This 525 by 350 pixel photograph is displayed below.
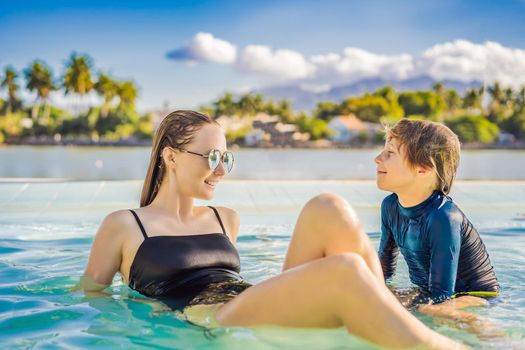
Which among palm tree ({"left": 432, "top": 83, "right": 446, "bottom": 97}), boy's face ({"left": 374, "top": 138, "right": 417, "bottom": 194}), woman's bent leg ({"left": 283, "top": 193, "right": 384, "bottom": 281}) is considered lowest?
woman's bent leg ({"left": 283, "top": 193, "right": 384, "bottom": 281})

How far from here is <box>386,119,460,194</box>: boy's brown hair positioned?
105 inches

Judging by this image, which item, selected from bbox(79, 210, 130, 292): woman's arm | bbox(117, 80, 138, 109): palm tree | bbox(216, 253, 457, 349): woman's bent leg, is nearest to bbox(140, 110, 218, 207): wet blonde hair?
bbox(79, 210, 130, 292): woman's arm

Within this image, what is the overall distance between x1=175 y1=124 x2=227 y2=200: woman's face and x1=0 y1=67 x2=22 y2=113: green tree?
70.4 meters

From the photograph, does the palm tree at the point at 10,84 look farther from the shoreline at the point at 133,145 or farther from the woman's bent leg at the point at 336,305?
the woman's bent leg at the point at 336,305

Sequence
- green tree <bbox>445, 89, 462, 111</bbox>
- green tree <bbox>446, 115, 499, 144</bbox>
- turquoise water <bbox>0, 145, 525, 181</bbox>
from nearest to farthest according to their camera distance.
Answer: turquoise water <bbox>0, 145, 525, 181</bbox>, green tree <bbox>446, 115, 499, 144</bbox>, green tree <bbox>445, 89, 462, 111</bbox>

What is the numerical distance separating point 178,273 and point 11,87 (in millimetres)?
70960

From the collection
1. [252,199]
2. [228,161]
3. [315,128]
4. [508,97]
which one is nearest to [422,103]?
[508,97]

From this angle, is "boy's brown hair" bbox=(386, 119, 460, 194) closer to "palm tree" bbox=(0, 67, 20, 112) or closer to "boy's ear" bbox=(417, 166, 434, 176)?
"boy's ear" bbox=(417, 166, 434, 176)

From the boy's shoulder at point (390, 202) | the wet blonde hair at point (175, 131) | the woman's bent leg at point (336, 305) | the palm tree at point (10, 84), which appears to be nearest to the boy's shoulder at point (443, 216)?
the boy's shoulder at point (390, 202)

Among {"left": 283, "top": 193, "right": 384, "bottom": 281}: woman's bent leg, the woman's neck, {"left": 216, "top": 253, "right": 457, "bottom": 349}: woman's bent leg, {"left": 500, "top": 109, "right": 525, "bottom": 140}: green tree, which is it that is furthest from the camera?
{"left": 500, "top": 109, "right": 525, "bottom": 140}: green tree

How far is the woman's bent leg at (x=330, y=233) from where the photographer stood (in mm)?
2213

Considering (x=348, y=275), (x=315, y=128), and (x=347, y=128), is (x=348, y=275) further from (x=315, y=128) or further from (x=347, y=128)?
(x=315, y=128)

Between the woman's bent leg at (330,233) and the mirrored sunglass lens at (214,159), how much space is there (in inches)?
17.5

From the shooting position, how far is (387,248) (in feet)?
9.88
